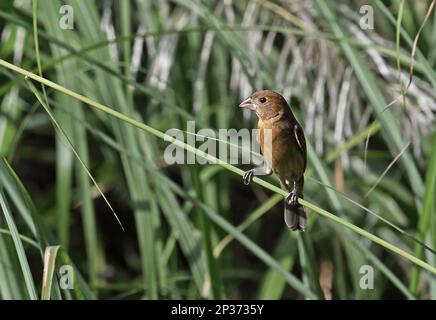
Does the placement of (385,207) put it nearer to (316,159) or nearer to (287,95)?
(287,95)

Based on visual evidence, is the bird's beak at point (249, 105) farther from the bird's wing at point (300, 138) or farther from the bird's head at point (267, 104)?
the bird's wing at point (300, 138)

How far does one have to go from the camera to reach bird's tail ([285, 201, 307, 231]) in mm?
2498

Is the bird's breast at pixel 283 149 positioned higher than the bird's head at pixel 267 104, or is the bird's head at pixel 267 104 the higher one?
the bird's head at pixel 267 104

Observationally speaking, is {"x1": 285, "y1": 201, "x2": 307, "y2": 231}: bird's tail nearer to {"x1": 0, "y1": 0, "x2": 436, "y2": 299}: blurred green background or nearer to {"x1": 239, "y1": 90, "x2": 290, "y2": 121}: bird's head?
{"x1": 0, "y1": 0, "x2": 436, "y2": 299}: blurred green background

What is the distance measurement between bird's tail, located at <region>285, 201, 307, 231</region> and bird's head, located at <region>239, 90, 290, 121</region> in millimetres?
316

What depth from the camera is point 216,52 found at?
3512 mm

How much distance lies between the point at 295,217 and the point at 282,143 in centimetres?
25

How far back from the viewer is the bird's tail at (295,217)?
250cm

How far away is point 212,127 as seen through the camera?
11.6 ft

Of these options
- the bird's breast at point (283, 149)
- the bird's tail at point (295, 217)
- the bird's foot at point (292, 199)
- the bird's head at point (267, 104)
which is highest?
the bird's head at point (267, 104)

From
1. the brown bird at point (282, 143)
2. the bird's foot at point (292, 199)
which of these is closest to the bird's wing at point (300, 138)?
the brown bird at point (282, 143)

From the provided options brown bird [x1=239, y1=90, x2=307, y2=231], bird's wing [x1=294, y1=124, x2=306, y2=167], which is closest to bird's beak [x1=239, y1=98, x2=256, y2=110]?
brown bird [x1=239, y1=90, x2=307, y2=231]

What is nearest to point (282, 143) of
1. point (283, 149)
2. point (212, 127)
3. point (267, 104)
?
point (283, 149)

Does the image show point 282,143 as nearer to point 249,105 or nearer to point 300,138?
point 300,138
